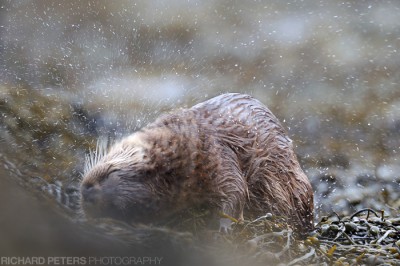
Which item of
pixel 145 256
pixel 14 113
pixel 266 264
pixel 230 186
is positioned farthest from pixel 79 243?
pixel 14 113

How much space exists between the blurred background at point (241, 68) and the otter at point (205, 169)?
173 centimetres

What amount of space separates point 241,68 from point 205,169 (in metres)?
4.41

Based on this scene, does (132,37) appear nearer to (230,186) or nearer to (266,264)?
(230,186)

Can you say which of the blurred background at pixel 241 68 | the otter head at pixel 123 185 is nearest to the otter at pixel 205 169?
the otter head at pixel 123 185

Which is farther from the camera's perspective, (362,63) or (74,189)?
(362,63)

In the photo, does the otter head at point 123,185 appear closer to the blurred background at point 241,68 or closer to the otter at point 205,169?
the otter at point 205,169

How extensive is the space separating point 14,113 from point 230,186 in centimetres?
236

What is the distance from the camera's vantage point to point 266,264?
9.79 ft

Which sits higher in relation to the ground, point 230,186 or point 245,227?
point 230,186

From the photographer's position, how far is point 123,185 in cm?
331

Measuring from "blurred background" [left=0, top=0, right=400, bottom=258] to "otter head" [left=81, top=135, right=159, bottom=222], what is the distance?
7.63 feet

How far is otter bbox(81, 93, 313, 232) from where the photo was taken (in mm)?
3314

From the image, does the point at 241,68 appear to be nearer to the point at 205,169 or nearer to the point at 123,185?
the point at 205,169

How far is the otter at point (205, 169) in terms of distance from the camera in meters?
3.31
